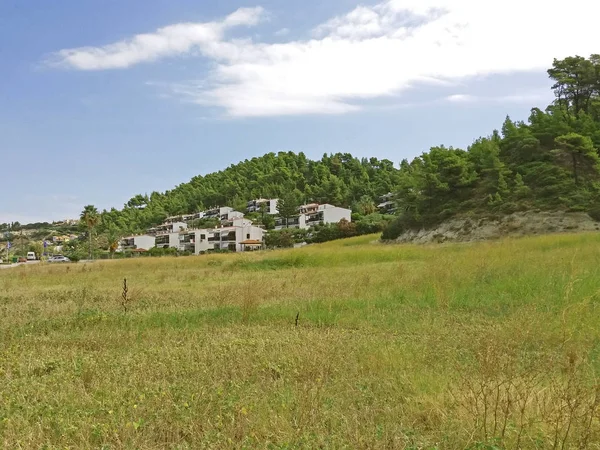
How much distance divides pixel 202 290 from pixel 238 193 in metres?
120

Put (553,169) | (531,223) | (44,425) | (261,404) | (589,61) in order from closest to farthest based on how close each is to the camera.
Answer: (44,425) → (261,404) → (531,223) → (553,169) → (589,61)

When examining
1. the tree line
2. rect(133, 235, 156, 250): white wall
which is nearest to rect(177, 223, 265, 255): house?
rect(133, 235, 156, 250): white wall

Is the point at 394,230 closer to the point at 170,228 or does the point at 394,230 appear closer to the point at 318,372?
the point at 318,372

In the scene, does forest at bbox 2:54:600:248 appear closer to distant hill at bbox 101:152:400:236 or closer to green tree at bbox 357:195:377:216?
green tree at bbox 357:195:377:216

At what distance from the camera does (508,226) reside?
128 ft

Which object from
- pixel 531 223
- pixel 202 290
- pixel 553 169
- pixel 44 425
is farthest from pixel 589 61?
pixel 44 425

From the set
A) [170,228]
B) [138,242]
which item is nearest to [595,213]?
[138,242]

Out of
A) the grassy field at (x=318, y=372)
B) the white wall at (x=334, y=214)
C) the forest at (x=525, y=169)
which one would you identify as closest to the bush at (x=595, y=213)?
the forest at (x=525, y=169)

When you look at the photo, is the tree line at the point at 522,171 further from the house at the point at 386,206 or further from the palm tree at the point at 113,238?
the palm tree at the point at 113,238

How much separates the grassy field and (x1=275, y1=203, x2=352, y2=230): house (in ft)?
250

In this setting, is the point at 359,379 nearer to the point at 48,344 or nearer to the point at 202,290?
the point at 48,344

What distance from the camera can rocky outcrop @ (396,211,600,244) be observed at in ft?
118

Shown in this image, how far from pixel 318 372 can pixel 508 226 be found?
3829 centimetres

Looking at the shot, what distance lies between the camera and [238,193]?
435 ft
